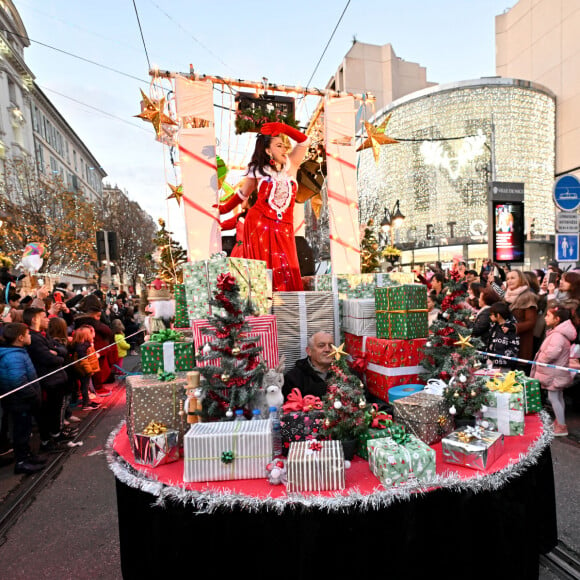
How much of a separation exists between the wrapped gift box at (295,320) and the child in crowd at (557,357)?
280 centimetres

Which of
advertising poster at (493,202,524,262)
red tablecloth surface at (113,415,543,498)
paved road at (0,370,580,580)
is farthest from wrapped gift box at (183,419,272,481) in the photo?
advertising poster at (493,202,524,262)

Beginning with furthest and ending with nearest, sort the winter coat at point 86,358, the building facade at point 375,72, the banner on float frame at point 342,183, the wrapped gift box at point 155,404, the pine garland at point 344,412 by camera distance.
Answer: the building facade at point 375,72 < the winter coat at point 86,358 < the banner on float frame at point 342,183 < the wrapped gift box at point 155,404 < the pine garland at point 344,412

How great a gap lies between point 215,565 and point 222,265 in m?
1.94

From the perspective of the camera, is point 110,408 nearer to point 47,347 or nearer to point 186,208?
point 47,347

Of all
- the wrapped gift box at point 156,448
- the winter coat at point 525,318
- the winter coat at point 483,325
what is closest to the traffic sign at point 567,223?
the winter coat at point 525,318

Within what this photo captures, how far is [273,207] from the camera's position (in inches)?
167

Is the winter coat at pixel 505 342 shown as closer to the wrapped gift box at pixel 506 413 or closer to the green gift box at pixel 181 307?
the wrapped gift box at pixel 506 413

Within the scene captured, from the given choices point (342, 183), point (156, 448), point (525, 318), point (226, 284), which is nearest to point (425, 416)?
point (226, 284)

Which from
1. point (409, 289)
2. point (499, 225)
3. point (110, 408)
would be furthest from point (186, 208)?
point (499, 225)

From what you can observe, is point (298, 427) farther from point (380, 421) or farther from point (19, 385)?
point (19, 385)

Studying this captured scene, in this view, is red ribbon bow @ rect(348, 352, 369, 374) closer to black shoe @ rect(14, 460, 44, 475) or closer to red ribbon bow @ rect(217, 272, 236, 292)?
red ribbon bow @ rect(217, 272, 236, 292)

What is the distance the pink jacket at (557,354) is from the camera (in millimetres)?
4320

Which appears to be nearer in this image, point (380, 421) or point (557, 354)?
point (380, 421)

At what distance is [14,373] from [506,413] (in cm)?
446
